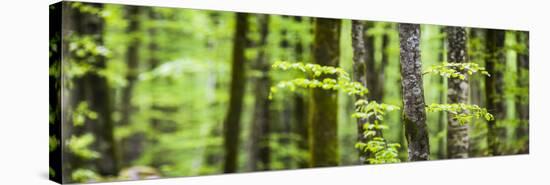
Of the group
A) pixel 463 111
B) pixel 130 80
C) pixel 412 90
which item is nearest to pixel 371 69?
pixel 412 90

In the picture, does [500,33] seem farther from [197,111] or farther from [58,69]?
[58,69]

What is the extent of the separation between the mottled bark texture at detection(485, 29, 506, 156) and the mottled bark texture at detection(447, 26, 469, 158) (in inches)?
18.0

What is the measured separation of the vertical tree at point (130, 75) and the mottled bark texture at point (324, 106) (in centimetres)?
236

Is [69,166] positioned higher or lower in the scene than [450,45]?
lower

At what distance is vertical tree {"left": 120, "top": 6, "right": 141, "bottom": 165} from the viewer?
8172 millimetres

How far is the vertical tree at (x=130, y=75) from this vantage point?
26.8 feet

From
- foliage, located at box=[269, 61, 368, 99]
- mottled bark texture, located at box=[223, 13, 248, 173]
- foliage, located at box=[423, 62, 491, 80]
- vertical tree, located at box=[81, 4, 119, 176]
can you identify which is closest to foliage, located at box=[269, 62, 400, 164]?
foliage, located at box=[269, 61, 368, 99]

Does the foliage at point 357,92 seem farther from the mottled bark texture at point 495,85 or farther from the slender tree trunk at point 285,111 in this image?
the mottled bark texture at point 495,85

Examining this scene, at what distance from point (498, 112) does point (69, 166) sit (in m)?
6.39

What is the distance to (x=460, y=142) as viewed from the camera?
35.1ft

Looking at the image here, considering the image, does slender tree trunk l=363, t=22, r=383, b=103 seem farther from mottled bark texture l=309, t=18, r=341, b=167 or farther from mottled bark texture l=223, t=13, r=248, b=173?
mottled bark texture l=223, t=13, r=248, b=173

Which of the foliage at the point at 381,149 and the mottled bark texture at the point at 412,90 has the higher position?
the mottled bark texture at the point at 412,90

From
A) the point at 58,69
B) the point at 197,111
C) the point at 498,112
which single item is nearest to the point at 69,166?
the point at 58,69

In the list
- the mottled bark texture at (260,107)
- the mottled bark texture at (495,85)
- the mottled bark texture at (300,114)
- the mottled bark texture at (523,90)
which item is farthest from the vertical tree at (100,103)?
the mottled bark texture at (523,90)
